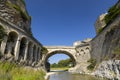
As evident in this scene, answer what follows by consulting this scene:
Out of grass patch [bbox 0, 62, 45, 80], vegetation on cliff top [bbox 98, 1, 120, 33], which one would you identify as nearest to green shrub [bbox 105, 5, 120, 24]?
vegetation on cliff top [bbox 98, 1, 120, 33]

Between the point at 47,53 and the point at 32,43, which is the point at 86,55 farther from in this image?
the point at 32,43

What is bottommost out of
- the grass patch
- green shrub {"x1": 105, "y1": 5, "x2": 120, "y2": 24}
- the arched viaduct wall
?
the grass patch

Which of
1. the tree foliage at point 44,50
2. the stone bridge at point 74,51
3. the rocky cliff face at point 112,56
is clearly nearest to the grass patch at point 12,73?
the rocky cliff face at point 112,56

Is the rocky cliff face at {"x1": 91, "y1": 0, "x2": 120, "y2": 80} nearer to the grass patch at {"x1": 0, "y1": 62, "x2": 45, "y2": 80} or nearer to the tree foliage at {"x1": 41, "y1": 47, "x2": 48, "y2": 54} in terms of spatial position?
the grass patch at {"x1": 0, "y1": 62, "x2": 45, "y2": 80}

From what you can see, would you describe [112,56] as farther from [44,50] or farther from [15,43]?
[44,50]

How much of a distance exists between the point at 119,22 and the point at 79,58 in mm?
27852

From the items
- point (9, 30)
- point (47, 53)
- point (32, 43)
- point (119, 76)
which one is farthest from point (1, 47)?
point (47, 53)

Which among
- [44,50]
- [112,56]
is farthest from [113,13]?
[44,50]

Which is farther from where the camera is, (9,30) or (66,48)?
(66,48)

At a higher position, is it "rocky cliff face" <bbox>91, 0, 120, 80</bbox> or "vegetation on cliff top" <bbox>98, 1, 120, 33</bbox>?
"vegetation on cliff top" <bbox>98, 1, 120, 33</bbox>

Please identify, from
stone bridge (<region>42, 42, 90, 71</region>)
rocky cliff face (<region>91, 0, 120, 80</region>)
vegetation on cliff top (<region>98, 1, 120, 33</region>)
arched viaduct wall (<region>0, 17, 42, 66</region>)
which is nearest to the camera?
rocky cliff face (<region>91, 0, 120, 80</region>)

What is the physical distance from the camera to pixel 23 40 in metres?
30.0

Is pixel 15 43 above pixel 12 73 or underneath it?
above

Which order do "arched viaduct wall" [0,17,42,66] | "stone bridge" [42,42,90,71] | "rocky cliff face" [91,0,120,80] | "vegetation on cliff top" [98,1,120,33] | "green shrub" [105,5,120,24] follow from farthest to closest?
"stone bridge" [42,42,90,71] → "vegetation on cliff top" [98,1,120,33] → "green shrub" [105,5,120,24] → "arched viaduct wall" [0,17,42,66] → "rocky cliff face" [91,0,120,80]
